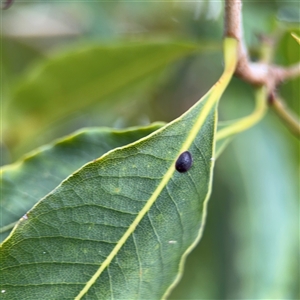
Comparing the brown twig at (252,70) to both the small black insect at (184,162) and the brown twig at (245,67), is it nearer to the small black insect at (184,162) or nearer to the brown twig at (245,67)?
the brown twig at (245,67)

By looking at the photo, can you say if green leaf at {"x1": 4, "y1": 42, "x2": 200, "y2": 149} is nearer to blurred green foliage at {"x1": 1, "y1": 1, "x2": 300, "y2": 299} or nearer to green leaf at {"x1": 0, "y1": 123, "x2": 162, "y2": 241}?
blurred green foliage at {"x1": 1, "y1": 1, "x2": 300, "y2": 299}

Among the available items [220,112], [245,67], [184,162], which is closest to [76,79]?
[220,112]

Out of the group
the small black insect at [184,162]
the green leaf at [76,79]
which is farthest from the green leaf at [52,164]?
the green leaf at [76,79]

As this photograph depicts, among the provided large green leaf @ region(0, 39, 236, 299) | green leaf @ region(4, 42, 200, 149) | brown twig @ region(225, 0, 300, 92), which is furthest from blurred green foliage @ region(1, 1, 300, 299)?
large green leaf @ region(0, 39, 236, 299)

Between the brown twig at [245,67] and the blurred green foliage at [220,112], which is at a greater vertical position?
the brown twig at [245,67]

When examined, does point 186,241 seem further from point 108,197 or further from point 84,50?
point 84,50

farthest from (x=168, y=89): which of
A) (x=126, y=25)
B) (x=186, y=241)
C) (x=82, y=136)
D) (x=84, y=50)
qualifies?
(x=186, y=241)

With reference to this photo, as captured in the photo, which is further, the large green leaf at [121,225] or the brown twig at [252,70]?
the brown twig at [252,70]

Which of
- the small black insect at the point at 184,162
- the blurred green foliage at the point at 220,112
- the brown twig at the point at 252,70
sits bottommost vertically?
the blurred green foliage at the point at 220,112
